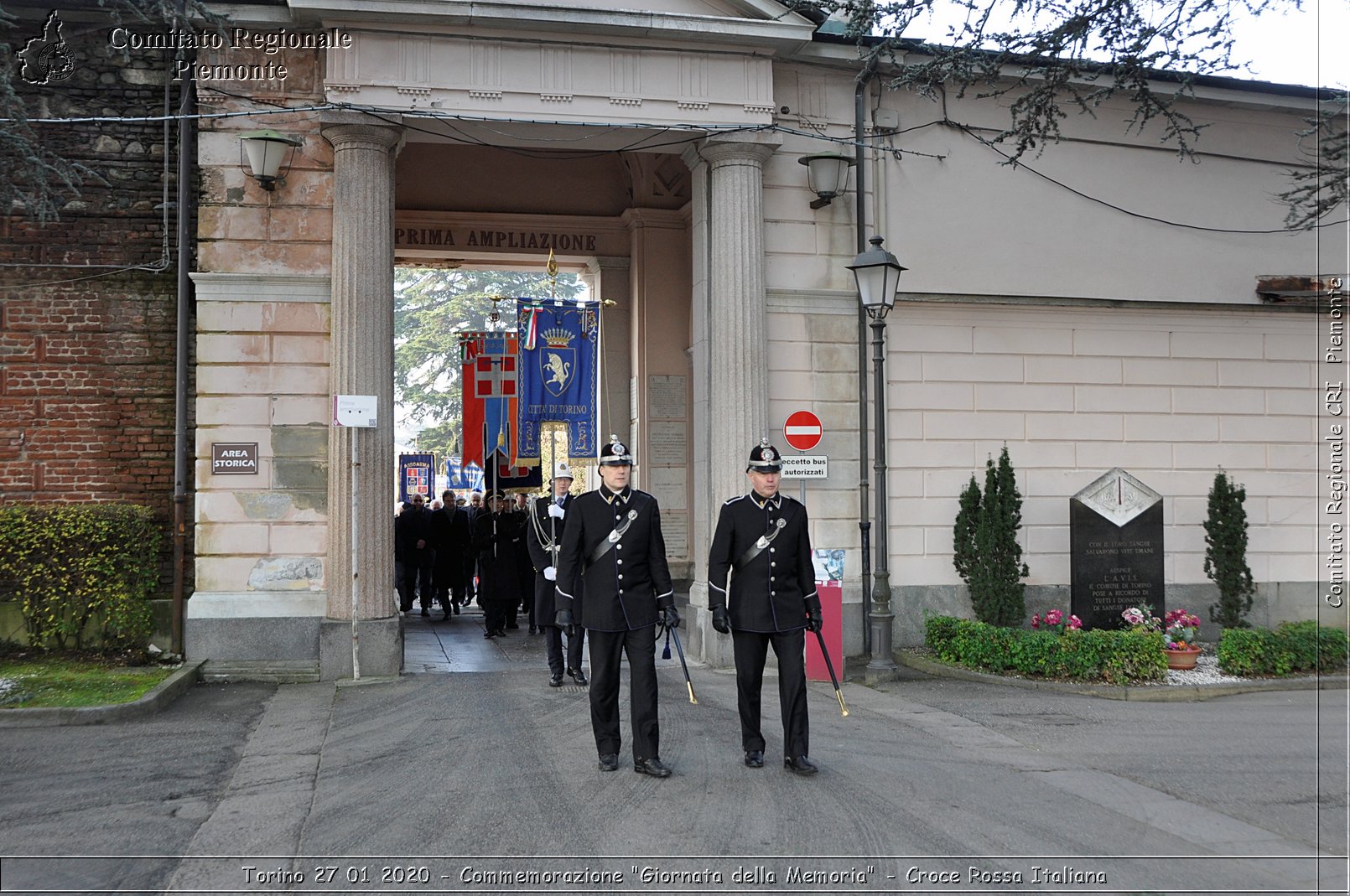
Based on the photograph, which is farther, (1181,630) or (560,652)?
(1181,630)

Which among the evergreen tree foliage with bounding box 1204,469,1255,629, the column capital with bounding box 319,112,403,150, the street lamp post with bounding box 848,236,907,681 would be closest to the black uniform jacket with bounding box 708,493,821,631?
the street lamp post with bounding box 848,236,907,681

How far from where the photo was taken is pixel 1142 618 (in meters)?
12.9

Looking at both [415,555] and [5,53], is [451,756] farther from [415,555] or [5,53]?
[415,555]

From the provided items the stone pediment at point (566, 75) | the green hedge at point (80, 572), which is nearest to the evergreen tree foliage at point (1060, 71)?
the stone pediment at point (566, 75)

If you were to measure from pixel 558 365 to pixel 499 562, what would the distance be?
→ 270 centimetres

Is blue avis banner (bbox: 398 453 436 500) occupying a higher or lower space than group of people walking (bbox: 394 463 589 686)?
higher

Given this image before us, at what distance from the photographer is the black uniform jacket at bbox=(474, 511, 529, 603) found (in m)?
15.9

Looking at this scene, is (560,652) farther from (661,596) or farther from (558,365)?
(558,365)

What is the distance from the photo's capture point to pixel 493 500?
55.3ft

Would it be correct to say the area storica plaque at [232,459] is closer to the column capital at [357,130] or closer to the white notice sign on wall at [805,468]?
the column capital at [357,130]

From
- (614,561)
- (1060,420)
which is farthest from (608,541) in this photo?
(1060,420)

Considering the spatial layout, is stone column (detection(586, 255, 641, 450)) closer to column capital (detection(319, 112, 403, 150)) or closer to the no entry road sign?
the no entry road sign

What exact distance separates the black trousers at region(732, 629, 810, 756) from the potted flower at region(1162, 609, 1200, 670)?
238 inches

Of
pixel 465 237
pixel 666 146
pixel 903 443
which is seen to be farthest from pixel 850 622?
pixel 465 237
